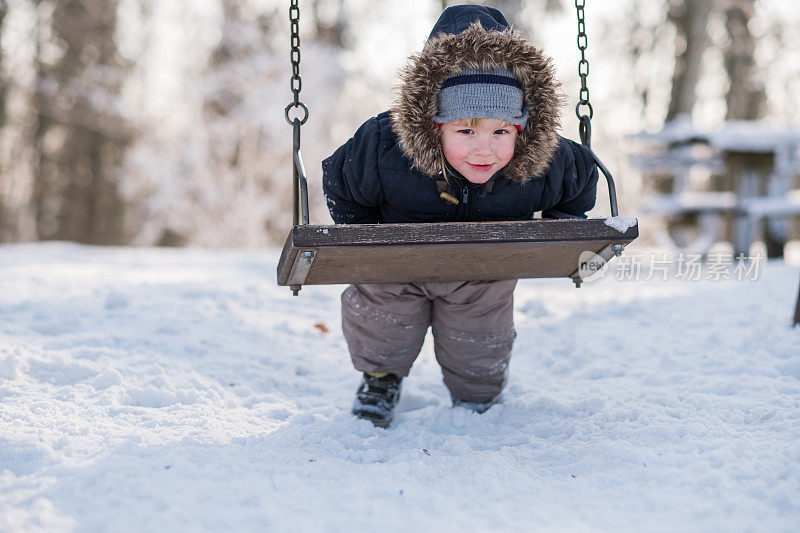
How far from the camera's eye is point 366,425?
7.81ft

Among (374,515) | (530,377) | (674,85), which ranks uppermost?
(674,85)

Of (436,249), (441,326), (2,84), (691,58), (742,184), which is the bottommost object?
(441,326)

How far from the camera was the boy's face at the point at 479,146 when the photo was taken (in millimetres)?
2160

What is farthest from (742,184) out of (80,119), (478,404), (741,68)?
(80,119)

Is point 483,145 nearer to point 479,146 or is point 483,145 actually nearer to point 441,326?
point 479,146

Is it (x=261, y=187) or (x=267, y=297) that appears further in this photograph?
(x=261, y=187)

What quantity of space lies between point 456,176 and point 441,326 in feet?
2.03

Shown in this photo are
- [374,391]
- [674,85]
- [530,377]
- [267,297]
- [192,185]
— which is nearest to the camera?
[374,391]

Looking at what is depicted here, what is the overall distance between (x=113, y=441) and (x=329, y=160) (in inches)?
43.2

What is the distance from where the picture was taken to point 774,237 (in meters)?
6.94

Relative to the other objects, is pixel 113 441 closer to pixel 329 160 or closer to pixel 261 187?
pixel 329 160

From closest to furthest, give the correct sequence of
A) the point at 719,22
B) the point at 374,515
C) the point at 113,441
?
the point at 374,515
the point at 113,441
the point at 719,22

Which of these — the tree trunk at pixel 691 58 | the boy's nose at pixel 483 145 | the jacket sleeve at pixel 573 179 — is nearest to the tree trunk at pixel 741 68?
the tree trunk at pixel 691 58

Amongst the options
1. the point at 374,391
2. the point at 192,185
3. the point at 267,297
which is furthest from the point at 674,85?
the point at 374,391
